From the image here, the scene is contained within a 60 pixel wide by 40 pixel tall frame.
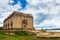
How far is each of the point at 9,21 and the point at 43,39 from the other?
14726 mm

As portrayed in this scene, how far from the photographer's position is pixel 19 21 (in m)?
36.4

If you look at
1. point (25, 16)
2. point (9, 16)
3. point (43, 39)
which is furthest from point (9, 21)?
point (43, 39)

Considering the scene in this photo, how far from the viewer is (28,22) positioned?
37438 mm

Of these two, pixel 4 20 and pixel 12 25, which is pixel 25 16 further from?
pixel 4 20

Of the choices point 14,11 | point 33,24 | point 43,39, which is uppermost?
point 14,11

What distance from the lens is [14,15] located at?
36.4 meters

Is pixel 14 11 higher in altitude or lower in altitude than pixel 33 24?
higher

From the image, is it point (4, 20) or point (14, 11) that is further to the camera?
point (4, 20)

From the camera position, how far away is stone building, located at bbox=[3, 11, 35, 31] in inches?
1423

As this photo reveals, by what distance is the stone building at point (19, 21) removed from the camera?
3616cm

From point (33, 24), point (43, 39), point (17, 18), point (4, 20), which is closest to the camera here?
point (43, 39)

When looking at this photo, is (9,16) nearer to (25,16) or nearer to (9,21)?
(9,21)

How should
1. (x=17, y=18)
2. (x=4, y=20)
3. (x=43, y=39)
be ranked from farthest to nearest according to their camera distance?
(x=4, y=20)
(x=17, y=18)
(x=43, y=39)

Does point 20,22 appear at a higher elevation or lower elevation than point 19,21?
lower
